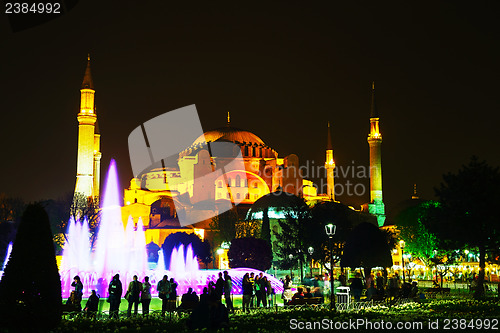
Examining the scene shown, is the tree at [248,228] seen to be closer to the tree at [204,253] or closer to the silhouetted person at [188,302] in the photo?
the tree at [204,253]

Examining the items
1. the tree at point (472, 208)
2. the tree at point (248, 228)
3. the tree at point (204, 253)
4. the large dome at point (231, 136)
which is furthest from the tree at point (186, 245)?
the large dome at point (231, 136)

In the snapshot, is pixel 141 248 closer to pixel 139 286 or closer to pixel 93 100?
pixel 93 100

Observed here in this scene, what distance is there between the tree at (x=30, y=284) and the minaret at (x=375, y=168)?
161ft

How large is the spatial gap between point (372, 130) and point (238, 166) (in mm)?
16070

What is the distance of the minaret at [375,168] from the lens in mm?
57094

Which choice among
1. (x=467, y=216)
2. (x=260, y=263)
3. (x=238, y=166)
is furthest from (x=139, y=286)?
(x=238, y=166)

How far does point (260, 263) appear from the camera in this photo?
35094 mm

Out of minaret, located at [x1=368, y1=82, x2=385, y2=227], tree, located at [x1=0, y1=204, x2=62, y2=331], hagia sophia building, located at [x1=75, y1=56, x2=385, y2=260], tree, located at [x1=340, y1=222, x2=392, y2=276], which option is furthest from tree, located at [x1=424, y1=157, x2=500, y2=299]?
minaret, located at [x1=368, y1=82, x2=385, y2=227]

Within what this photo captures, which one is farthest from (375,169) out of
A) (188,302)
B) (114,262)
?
(188,302)

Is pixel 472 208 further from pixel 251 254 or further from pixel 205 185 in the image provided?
pixel 205 185

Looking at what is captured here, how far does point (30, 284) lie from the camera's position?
9633mm

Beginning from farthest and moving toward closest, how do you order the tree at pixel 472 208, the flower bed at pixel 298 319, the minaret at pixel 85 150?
1. the minaret at pixel 85 150
2. the tree at pixel 472 208
3. the flower bed at pixel 298 319

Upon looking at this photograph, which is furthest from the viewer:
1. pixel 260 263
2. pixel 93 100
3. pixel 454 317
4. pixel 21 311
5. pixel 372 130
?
pixel 372 130

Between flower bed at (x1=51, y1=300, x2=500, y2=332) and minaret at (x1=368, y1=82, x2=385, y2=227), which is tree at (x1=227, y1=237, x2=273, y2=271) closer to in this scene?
flower bed at (x1=51, y1=300, x2=500, y2=332)
